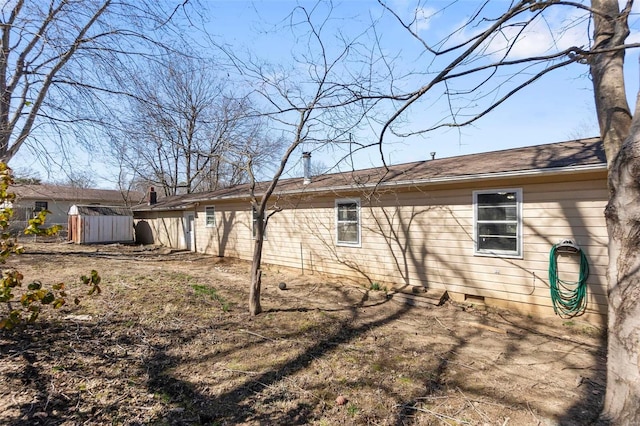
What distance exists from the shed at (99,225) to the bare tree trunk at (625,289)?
21.0m

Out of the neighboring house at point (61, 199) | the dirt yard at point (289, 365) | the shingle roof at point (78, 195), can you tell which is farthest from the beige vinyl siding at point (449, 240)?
the shingle roof at point (78, 195)

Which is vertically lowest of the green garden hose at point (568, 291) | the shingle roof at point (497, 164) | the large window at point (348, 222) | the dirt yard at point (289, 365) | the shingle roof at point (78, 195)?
the dirt yard at point (289, 365)

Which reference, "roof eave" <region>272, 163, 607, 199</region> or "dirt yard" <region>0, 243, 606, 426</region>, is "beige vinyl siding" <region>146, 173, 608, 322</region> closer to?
"roof eave" <region>272, 163, 607, 199</region>

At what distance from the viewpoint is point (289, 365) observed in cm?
405

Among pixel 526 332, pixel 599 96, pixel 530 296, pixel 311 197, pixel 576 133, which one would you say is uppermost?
pixel 576 133

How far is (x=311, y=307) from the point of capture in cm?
660

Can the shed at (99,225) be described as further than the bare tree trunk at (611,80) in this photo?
Yes

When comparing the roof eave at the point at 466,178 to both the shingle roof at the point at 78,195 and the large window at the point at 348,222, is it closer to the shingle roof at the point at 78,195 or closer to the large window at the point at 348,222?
the large window at the point at 348,222

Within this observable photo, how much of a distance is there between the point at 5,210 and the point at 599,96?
5827 mm

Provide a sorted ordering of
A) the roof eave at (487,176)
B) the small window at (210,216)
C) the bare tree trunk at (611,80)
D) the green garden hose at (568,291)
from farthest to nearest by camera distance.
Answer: the small window at (210,216)
the green garden hose at (568,291)
the roof eave at (487,176)
the bare tree trunk at (611,80)

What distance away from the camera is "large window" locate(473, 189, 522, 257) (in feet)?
21.3

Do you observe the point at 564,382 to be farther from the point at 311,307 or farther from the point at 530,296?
the point at 311,307

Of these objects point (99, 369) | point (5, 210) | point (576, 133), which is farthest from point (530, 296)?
point (576, 133)

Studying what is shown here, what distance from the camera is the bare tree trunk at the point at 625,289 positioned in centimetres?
247
